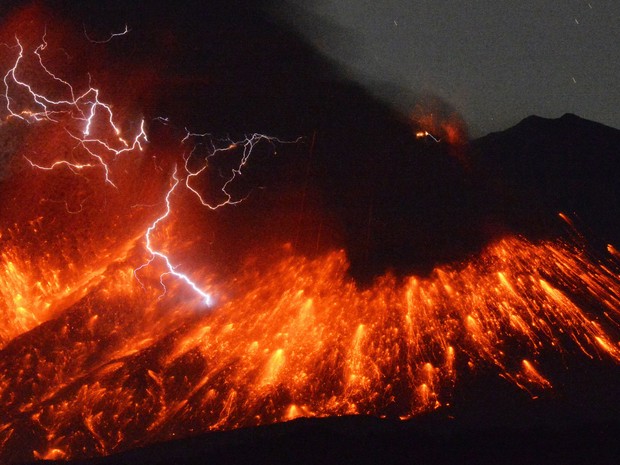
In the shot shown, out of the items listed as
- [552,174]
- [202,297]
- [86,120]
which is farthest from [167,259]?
[552,174]

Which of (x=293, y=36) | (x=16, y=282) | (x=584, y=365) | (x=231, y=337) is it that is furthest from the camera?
(x=293, y=36)

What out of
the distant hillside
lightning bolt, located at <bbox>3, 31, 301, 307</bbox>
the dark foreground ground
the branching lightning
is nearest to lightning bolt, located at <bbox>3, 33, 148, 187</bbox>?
lightning bolt, located at <bbox>3, 31, 301, 307</bbox>

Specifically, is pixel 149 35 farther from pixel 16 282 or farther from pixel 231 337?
pixel 231 337

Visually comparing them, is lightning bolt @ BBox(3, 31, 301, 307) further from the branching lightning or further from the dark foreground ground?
the dark foreground ground

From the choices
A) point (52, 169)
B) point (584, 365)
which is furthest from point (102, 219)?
point (584, 365)

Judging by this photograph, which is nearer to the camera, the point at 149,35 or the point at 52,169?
the point at 52,169

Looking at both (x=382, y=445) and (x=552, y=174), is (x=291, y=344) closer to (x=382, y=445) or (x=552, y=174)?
(x=382, y=445)

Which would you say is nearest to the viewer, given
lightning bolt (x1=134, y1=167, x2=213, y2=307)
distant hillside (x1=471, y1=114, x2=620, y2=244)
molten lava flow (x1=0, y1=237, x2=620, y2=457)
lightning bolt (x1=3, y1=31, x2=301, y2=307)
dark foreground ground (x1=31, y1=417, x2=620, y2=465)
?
dark foreground ground (x1=31, y1=417, x2=620, y2=465)

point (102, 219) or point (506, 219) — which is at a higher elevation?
point (102, 219)
